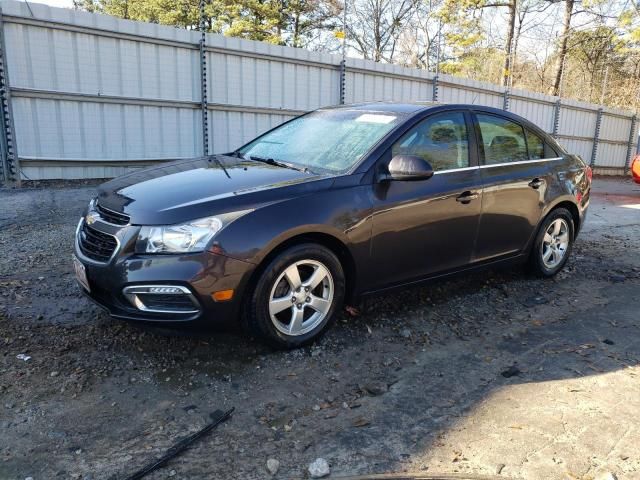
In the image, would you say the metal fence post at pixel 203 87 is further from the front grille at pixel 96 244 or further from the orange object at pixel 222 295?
the orange object at pixel 222 295

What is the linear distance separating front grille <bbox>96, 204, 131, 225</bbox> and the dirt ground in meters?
0.80

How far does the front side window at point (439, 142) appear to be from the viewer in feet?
12.8

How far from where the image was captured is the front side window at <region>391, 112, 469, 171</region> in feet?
12.8

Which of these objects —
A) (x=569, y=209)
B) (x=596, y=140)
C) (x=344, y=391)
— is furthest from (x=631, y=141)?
(x=344, y=391)

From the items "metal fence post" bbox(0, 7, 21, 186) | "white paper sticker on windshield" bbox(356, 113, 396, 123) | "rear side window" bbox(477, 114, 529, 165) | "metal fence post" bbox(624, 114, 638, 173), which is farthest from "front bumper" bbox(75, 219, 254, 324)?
"metal fence post" bbox(624, 114, 638, 173)

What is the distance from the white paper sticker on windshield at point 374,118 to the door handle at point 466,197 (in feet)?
2.59

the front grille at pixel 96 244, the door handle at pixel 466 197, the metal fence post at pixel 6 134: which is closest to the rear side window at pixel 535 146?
the door handle at pixel 466 197

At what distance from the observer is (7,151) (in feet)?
25.7

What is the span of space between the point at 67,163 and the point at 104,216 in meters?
5.93

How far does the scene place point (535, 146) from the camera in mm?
4957

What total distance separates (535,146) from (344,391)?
3.19m

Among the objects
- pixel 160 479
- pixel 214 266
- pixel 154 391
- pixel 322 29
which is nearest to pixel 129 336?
pixel 154 391

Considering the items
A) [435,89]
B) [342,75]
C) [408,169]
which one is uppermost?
[342,75]

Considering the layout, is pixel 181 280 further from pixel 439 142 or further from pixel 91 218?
pixel 439 142
